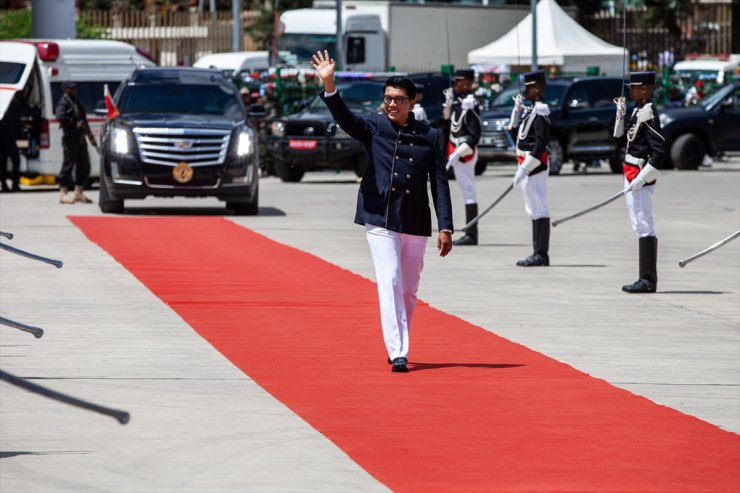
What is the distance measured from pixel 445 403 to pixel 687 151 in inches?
1074

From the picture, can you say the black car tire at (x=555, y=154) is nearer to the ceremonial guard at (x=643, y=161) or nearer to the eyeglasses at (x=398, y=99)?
the ceremonial guard at (x=643, y=161)

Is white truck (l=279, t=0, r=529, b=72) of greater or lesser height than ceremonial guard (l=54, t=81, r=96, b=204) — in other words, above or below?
above

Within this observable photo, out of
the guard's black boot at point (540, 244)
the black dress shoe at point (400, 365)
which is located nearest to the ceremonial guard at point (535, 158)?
the guard's black boot at point (540, 244)

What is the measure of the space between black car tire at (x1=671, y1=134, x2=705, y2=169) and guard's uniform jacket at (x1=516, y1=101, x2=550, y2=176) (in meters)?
19.6

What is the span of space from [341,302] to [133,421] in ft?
17.6

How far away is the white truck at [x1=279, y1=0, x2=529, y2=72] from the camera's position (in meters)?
45.7

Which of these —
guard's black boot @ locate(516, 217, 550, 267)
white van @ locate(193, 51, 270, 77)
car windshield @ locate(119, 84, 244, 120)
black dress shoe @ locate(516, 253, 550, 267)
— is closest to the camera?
guard's black boot @ locate(516, 217, 550, 267)

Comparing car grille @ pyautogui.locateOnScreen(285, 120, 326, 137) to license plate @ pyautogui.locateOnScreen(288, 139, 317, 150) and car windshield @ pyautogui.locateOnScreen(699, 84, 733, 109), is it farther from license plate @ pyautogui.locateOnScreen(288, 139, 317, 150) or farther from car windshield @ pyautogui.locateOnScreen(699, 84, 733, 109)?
car windshield @ pyautogui.locateOnScreen(699, 84, 733, 109)

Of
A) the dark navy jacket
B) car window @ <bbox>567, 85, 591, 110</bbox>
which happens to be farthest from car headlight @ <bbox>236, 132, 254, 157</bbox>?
the dark navy jacket

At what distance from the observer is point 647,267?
14.5m

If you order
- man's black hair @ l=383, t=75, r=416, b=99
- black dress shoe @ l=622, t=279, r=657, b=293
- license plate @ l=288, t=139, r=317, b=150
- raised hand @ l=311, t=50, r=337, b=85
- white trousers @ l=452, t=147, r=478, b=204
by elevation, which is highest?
raised hand @ l=311, t=50, r=337, b=85

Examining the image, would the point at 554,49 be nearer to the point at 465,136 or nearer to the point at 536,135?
the point at 465,136

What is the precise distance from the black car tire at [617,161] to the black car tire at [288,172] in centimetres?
627

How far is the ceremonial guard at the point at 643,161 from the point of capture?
46.3 feet
